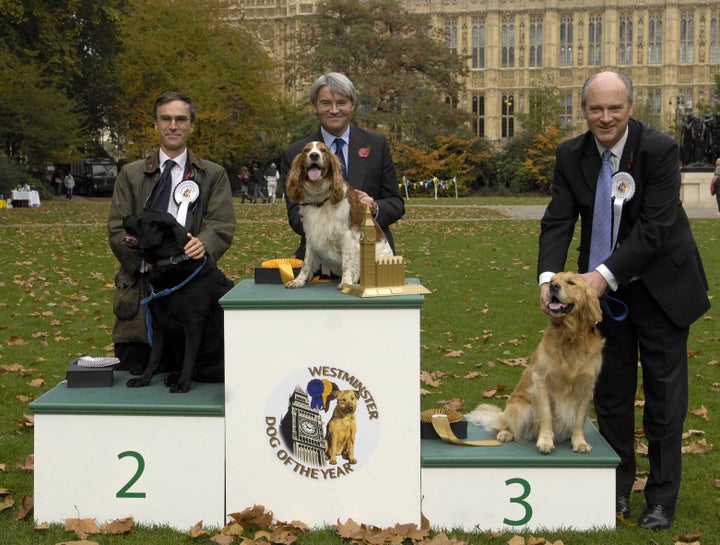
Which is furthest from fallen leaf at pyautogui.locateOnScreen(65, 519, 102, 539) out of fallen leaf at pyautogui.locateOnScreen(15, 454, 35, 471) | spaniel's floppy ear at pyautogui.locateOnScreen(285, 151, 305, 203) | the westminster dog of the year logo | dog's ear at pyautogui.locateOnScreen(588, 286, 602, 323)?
dog's ear at pyautogui.locateOnScreen(588, 286, 602, 323)

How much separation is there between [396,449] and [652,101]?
6734cm

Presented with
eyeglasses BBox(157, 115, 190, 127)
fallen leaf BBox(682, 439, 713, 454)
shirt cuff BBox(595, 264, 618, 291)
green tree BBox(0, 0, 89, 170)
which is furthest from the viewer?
green tree BBox(0, 0, 89, 170)

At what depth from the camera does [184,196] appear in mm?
4621

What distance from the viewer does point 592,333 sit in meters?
4.02

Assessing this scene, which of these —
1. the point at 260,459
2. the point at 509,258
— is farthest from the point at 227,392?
the point at 509,258

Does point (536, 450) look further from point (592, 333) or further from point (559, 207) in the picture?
point (559, 207)

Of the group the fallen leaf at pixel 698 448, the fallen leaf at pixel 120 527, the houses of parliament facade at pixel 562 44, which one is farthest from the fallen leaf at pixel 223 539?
the houses of parliament facade at pixel 562 44

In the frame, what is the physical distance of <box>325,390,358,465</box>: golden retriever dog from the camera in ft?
13.2

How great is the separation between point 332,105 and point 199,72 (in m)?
32.4

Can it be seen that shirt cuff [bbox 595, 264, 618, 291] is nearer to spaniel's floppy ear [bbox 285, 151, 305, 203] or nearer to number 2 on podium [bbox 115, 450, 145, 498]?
spaniel's floppy ear [bbox 285, 151, 305, 203]

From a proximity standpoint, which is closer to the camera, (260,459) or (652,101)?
(260,459)

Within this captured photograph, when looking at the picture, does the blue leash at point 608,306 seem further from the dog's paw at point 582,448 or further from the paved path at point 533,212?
the paved path at point 533,212

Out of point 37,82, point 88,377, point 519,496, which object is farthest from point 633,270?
point 37,82

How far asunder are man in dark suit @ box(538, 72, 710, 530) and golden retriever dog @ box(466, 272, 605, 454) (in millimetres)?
118
